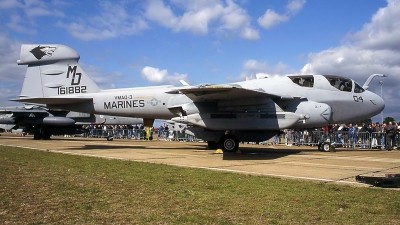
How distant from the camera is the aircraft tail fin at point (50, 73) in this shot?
16484mm

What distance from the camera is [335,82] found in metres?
14.7

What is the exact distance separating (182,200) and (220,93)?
8.19 m

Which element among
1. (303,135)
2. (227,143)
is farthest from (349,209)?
(303,135)

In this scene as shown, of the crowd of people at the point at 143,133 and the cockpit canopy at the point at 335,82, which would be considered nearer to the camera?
the cockpit canopy at the point at 335,82

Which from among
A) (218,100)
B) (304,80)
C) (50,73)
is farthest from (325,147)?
(50,73)

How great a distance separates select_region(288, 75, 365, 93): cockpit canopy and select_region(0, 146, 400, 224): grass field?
28.1 ft

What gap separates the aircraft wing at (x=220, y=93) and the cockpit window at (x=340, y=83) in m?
2.27

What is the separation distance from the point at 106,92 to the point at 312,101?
937 cm

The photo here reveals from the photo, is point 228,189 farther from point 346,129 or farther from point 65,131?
point 65,131

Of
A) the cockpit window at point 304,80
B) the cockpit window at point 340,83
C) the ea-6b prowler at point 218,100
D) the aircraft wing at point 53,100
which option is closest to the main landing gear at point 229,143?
the ea-6b prowler at point 218,100

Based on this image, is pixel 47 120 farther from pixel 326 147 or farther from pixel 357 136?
pixel 357 136

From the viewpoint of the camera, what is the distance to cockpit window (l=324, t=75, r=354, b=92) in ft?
48.2

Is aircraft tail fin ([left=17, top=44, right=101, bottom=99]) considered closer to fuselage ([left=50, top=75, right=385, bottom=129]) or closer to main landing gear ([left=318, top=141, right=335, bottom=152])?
fuselage ([left=50, top=75, right=385, bottom=129])

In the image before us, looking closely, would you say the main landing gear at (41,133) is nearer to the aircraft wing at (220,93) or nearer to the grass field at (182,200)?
the aircraft wing at (220,93)
